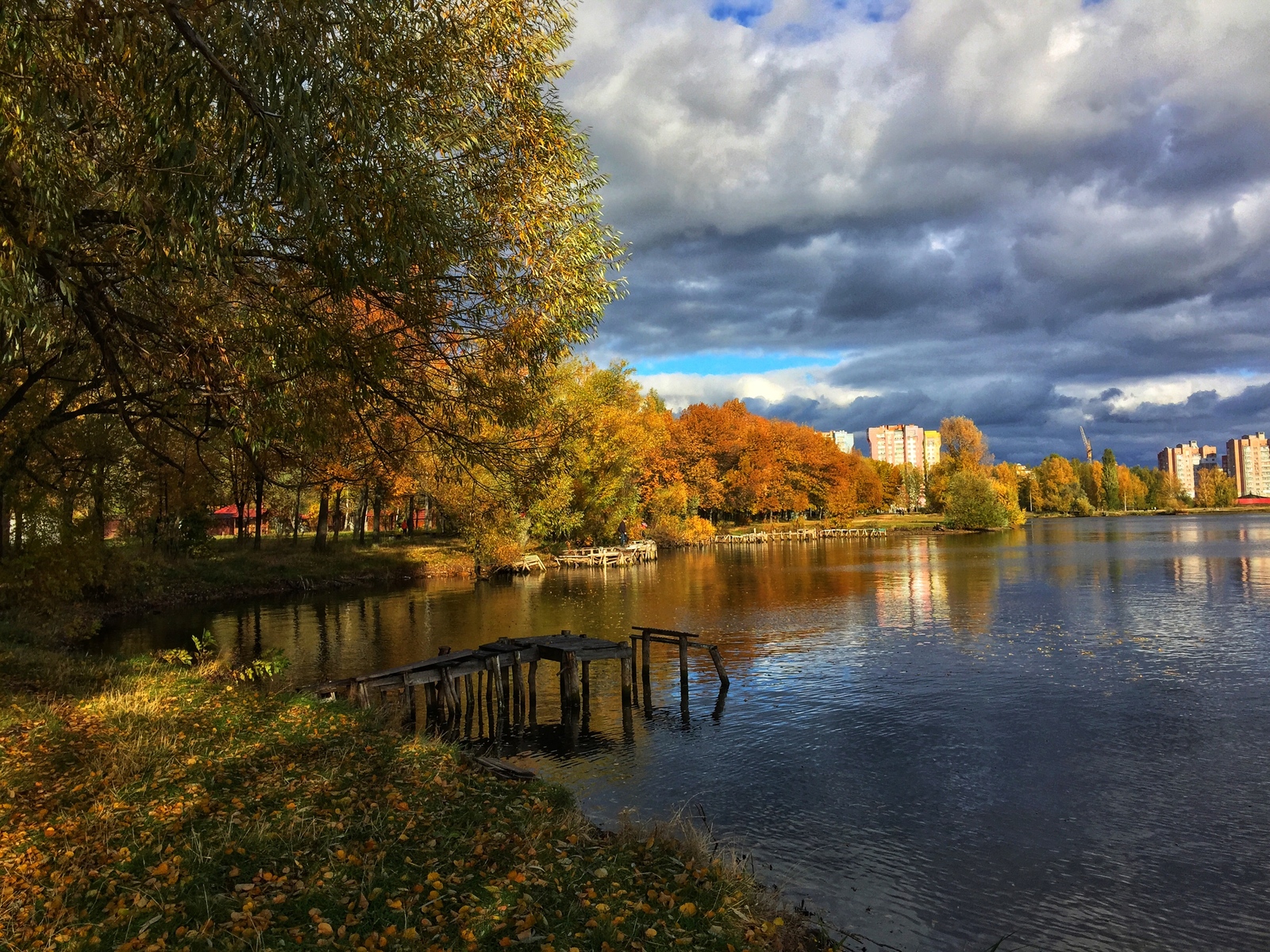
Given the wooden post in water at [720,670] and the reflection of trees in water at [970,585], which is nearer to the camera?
the wooden post in water at [720,670]

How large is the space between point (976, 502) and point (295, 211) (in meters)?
114

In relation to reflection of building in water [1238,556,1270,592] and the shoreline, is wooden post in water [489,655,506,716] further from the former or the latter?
reflection of building in water [1238,556,1270,592]

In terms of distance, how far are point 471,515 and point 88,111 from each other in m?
42.8

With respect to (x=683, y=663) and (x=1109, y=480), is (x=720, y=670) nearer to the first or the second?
(x=683, y=663)

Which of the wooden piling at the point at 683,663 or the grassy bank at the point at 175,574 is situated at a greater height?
the grassy bank at the point at 175,574

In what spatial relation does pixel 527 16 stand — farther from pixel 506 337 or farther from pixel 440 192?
pixel 506 337

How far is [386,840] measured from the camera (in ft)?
27.8

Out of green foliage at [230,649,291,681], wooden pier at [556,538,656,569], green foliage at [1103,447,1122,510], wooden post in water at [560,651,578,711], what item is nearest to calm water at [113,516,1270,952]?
wooden post in water at [560,651,578,711]

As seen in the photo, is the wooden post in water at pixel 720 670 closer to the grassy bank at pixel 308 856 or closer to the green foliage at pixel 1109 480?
the grassy bank at pixel 308 856

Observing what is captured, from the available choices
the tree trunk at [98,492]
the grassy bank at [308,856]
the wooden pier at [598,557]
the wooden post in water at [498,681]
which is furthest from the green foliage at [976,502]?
the grassy bank at [308,856]

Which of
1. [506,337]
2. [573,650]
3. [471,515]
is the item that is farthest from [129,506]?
[506,337]

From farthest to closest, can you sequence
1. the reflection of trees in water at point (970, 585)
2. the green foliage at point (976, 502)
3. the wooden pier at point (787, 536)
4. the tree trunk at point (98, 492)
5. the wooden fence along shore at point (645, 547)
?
the green foliage at point (976, 502) → the wooden pier at point (787, 536) → the wooden fence along shore at point (645, 547) → the reflection of trees in water at point (970, 585) → the tree trunk at point (98, 492)

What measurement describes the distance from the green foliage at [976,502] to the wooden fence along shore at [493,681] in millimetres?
100137

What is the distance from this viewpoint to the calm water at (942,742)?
10.5 m
